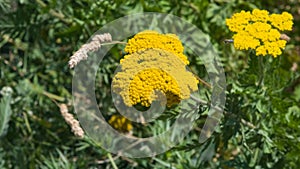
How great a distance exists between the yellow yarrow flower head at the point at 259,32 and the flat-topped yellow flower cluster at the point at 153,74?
0.20 metres

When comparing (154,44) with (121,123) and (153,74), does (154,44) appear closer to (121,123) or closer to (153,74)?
(153,74)

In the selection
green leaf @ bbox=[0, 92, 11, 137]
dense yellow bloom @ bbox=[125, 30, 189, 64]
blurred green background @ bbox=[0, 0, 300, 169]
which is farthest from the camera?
green leaf @ bbox=[0, 92, 11, 137]

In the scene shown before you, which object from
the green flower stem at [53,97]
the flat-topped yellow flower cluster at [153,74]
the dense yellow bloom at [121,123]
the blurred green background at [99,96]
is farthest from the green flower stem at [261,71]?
the green flower stem at [53,97]

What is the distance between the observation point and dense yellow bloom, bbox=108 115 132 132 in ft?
8.07

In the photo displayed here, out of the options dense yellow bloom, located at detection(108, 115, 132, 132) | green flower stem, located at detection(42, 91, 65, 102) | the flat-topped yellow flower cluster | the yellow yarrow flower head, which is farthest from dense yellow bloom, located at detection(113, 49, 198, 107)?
green flower stem, located at detection(42, 91, 65, 102)

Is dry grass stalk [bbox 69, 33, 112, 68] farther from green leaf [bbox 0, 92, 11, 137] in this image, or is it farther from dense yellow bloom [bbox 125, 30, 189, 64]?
green leaf [bbox 0, 92, 11, 137]

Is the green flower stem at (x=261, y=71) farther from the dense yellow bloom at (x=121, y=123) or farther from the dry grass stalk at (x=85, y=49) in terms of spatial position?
the dense yellow bloom at (x=121, y=123)

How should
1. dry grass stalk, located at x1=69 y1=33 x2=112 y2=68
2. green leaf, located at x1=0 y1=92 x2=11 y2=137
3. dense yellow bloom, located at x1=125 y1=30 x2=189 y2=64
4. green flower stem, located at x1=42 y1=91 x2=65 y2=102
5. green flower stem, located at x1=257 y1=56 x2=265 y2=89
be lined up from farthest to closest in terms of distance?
green flower stem, located at x1=42 y1=91 x2=65 y2=102 < green leaf, located at x1=0 y1=92 x2=11 y2=137 < green flower stem, located at x1=257 y1=56 x2=265 y2=89 < dense yellow bloom, located at x1=125 y1=30 x2=189 y2=64 < dry grass stalk, located at x1=69 y1=33 x2=112 y2=68

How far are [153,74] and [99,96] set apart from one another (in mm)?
1109

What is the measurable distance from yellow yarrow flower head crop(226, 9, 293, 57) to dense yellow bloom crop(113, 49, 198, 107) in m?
0.21

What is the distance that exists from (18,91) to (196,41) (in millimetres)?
846

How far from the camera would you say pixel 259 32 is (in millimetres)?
1718

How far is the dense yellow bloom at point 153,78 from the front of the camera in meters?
1.58

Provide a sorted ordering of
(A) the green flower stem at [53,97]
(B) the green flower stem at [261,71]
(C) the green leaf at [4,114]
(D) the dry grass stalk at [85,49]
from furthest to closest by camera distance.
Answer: (A) the green flower stem at [53,97]
(C) the green leaf at [4,114]
(B) the green flower stem at [261,71]
(D) the dry grass stalk at [85,49]
